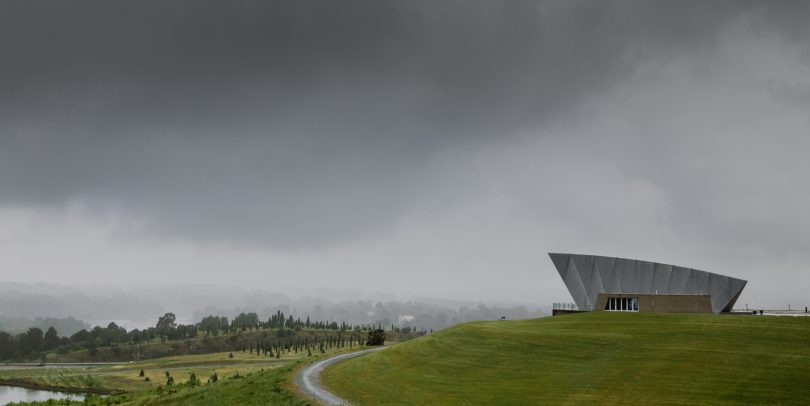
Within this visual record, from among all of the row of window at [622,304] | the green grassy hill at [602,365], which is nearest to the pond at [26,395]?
the green grassy hill at [602,365]

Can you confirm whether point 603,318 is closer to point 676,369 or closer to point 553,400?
point 676,369

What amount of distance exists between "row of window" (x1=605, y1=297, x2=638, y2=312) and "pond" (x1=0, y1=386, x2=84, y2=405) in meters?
83.8

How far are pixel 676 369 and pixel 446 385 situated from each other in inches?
567

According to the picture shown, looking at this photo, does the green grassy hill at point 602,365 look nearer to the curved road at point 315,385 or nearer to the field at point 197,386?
the curved road at point 315,385

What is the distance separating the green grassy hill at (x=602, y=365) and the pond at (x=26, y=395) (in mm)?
70698

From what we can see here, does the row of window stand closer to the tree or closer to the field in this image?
the tree

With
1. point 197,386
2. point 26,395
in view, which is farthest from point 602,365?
point 26,395

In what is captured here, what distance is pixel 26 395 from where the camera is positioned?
10131 cm

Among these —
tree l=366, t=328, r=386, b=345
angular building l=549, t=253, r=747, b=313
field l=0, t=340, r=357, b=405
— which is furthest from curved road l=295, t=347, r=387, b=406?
angular building l=549, t=253, r=747, b=313

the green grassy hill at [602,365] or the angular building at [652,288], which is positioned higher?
the angular building at [652,288]

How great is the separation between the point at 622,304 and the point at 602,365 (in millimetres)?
41632

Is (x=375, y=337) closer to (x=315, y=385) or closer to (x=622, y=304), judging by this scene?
(x=622, y=304)

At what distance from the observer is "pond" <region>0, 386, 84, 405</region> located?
9444cm

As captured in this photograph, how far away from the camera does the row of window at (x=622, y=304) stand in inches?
2980
